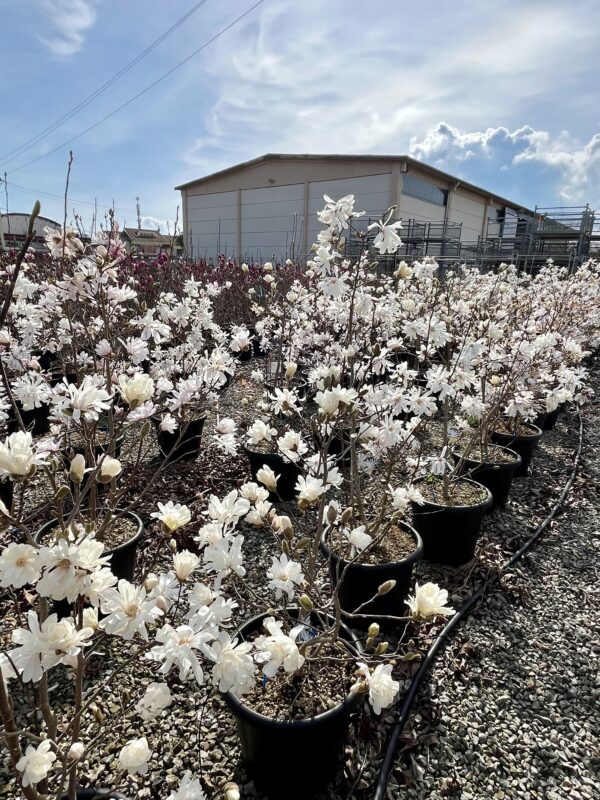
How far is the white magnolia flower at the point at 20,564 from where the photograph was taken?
71cm

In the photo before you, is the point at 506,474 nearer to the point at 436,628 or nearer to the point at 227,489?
the point at 436,628

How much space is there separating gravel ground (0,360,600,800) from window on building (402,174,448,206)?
18291 mm

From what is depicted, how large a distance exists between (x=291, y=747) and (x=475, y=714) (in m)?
0.78

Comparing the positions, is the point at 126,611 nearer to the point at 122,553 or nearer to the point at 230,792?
the point at 230,792

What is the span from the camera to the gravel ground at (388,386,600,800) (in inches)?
57.6

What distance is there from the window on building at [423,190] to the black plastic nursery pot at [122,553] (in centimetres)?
1869

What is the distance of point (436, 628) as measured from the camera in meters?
2.03

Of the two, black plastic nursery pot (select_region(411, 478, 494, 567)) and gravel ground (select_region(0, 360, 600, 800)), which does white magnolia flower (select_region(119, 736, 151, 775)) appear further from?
black plastic nursery pot (select_region(411, 478, 494, 567))

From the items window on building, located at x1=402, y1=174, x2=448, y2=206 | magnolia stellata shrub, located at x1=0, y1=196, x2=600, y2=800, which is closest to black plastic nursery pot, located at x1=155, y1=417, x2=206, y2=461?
magnolia stellata shrub, located at x1=0, y1=196, x2=600, y2=800

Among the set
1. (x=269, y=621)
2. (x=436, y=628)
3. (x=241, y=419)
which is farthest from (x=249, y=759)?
(x=241, y=419)

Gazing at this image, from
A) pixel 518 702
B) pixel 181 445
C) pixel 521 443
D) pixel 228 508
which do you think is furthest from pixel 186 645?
pixel 521 443

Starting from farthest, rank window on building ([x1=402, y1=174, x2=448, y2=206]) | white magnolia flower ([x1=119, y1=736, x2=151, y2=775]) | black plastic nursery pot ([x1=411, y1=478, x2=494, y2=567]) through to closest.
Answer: window on building ([x1=402, y1=174, x2=448, y2=206]), black plastic nursery pot ([x1=411, y1=478, x2=494, y2=567]), white magnolia flower ([x1=119, y1=736, x2=151, y2=775])

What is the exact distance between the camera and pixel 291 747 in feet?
4.16

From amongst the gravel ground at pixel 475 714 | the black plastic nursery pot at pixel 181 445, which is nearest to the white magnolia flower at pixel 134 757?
the gravel ground at pixel 475 714
